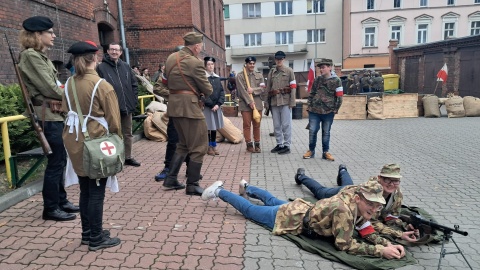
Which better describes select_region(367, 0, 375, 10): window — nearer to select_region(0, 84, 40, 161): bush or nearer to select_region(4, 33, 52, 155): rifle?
select_region(0, 84, 40, 161): bush

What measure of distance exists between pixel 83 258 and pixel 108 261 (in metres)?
0.24

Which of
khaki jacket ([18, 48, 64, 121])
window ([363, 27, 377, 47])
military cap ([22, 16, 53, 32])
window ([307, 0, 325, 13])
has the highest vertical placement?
window ([307, 0, 325, 13])

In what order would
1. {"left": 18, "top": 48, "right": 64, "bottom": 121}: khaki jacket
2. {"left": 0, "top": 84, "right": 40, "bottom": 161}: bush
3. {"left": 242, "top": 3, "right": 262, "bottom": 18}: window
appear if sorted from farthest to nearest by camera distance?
{"left": 242, "top": 3, "right": 262, "bottom": 18}: window, {"left": 0, "top": 84, "right": 40, "bottom": 161}: bush, {"left": 18, "top": 48, "right": 64, "bottom": 121}: khaki jacket

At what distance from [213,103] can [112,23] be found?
26.9 feet

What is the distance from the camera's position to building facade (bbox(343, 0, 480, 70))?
1638 inches

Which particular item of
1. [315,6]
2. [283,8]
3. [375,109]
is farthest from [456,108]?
[283,8]

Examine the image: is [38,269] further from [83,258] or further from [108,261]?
[108,261]

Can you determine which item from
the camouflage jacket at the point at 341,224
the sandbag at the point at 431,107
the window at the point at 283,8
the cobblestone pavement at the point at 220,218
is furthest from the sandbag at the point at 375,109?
the window at the point at 283,8

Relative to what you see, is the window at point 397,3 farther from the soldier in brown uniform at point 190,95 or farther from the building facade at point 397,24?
the soldier in brown uniform at point 190,95

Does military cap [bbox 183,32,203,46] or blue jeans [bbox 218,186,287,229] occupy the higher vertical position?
military cap [bbox 183,32,203,46]

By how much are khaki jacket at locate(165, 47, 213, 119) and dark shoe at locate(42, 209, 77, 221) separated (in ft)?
5.54

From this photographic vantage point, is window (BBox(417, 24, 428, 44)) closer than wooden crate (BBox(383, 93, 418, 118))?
No

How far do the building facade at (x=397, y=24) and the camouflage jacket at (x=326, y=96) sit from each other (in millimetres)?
36512

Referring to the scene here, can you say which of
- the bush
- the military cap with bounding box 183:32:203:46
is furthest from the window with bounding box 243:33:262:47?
the military cap with bounding box 183:32:203:46
